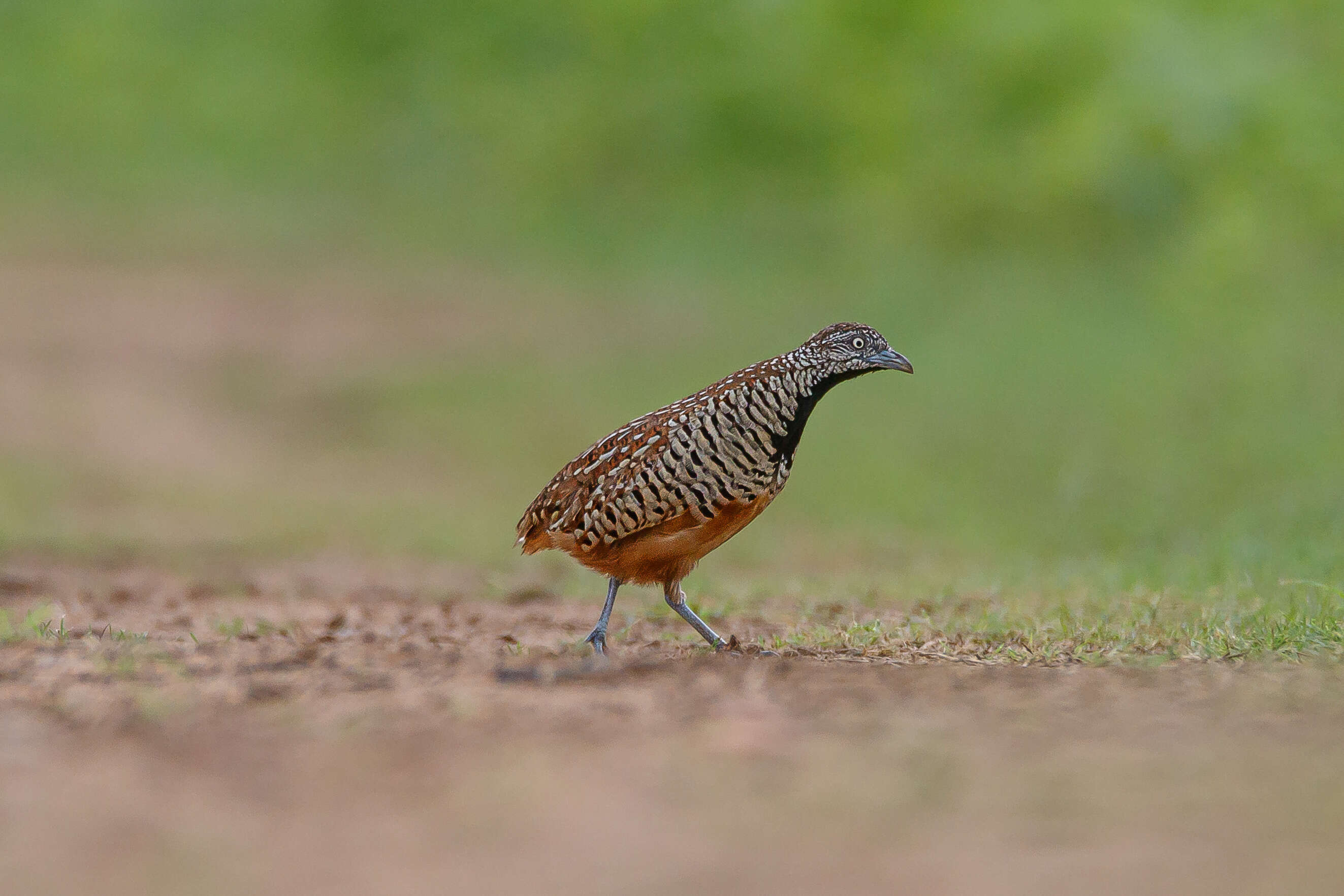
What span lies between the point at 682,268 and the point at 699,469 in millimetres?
14989

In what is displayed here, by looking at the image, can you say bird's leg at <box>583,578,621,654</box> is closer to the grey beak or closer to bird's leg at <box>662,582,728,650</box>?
bird's leg at <box>662,582,728,650</box>

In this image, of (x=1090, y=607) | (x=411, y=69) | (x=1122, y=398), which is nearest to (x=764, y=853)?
(x=1090, y=607)

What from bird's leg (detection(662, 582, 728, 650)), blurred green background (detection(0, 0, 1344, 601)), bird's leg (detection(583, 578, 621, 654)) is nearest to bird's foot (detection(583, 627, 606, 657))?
bird's leg (detection(583, 578, 621, 654))

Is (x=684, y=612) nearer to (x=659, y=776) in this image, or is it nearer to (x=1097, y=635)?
(x=1097, y=635)

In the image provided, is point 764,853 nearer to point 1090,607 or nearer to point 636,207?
point 1090,607

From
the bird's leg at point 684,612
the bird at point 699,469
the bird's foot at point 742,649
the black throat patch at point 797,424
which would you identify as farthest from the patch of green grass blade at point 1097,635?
the black throat patch at point 797,424

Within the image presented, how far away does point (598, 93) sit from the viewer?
80.2 ft

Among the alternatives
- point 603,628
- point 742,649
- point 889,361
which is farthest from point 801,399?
point 603,628

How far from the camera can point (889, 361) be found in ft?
19.9

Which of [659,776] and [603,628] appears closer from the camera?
[659,776]

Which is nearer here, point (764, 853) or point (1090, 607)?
point (764, 853)

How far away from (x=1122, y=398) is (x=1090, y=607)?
7.50 meters

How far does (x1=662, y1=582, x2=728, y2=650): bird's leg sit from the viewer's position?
616 centimetres

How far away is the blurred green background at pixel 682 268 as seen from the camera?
1239 cm
